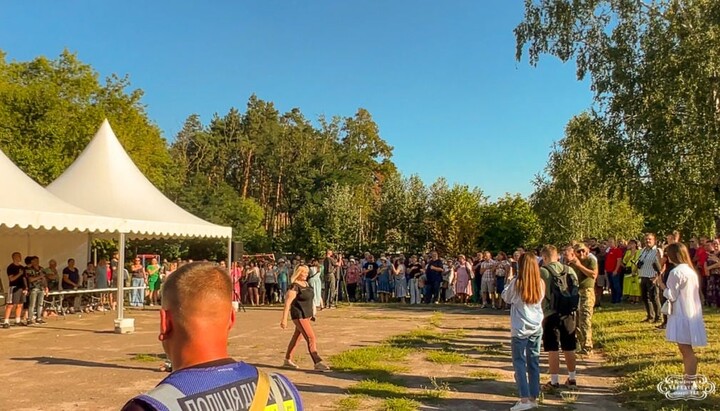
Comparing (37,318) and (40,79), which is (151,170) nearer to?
(40,79)

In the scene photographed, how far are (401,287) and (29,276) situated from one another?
12.0m

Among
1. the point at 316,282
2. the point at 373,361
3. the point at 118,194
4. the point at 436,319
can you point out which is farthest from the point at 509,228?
the point at 373,361

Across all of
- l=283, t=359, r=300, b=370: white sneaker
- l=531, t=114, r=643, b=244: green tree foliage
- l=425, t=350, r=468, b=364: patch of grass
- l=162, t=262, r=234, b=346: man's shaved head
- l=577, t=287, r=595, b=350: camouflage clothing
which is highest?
l=531, t=114, r=643, b=244: green tree foliage

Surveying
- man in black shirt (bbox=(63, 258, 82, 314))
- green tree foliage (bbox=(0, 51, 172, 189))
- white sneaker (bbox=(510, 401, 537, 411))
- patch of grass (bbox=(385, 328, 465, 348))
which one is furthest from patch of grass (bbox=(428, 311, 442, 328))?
green tree foliage (bbox=(0, 51, 172, 189))

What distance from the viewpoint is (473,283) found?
21.2 meters

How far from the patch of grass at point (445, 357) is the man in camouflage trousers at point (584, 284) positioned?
1895 mm

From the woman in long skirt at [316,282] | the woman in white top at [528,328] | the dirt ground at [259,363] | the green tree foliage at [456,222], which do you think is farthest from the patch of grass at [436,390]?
the green tree foliage at [456,222]

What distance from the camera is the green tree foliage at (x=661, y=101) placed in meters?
21.1

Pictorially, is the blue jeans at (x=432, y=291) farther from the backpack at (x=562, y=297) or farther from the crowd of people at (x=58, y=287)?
the backpack at (x=562, y=297)

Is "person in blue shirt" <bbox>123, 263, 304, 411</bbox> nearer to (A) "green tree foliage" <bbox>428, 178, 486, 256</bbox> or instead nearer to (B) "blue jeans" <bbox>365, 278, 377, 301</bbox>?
(B) "blue jeans" <bbox>365, 278, 377, 301</bbox>

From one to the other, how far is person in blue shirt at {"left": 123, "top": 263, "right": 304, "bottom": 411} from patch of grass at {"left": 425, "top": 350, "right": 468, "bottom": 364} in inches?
322

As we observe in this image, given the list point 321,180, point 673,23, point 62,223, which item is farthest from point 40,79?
point 673,23

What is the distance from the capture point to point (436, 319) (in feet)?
53.6

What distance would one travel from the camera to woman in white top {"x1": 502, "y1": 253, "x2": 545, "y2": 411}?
6.78 m
